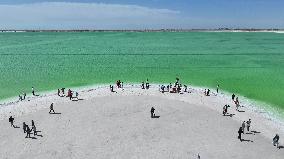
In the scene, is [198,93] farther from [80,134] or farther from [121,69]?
[121,69]

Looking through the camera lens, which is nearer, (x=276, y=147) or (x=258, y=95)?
(x=276, y=147)

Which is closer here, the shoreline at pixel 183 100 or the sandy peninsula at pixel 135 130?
the sandy peninsula at pixel 135 130

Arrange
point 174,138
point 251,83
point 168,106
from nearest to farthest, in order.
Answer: point 174,138 → point 168,106 → point 251,83

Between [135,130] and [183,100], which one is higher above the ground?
[183,100]

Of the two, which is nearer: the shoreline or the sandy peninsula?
the sandy peninsula

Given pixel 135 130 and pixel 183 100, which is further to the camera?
pixel 183 100

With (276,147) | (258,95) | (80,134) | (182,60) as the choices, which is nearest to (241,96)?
(258,95)

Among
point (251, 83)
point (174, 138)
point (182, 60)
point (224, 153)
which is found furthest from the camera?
point (182, 60)
